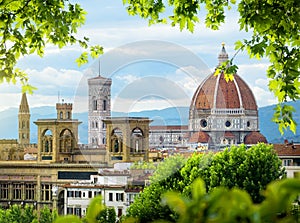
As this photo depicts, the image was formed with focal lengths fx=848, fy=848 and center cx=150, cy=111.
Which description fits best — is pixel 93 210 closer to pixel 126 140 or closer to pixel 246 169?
pixel 246 169

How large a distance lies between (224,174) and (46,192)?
33289 millimetres

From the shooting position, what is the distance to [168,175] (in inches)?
1113

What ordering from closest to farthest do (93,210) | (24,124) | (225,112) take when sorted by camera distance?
(93,210), (24,124), (225,112)

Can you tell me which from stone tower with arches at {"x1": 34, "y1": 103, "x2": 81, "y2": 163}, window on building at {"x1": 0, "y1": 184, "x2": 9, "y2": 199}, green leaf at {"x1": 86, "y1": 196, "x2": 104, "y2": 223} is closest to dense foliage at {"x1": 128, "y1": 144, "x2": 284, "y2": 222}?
green leaf at {"x1": 86, "y1": 196, "x2": 104, "y2": 223}

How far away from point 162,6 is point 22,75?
1247 millimetres

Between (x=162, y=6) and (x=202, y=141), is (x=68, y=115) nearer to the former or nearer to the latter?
(x=202, y=141)

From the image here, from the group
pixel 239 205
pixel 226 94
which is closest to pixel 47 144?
pixel 226 94

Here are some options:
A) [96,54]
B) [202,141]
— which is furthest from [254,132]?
[96,54]

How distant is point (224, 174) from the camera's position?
27.1 metres

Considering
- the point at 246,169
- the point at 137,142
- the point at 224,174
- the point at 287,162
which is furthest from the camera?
the point at 137,142

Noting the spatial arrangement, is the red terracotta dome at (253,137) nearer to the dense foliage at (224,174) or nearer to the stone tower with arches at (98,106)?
the stone tower with arches at (98,106)

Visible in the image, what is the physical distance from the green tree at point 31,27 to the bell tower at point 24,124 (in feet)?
229

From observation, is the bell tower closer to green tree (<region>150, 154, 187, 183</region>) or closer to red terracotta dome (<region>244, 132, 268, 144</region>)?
red terracotta dome (<region>244, 132, 268, 144</region>)

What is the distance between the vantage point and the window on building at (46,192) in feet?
191
